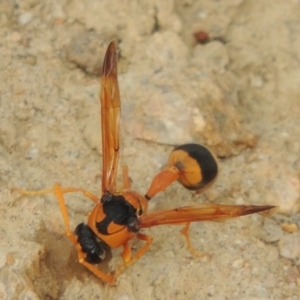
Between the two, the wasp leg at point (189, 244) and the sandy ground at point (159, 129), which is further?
the wasp leg at point (189, 244)

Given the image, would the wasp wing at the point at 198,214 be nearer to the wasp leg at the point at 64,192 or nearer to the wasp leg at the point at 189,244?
the wasp leg at the point at 189,244

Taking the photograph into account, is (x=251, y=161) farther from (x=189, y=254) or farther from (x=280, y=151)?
(x=189, y=254)

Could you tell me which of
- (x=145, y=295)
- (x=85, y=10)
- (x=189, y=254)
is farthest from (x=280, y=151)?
(x=85, y=10)

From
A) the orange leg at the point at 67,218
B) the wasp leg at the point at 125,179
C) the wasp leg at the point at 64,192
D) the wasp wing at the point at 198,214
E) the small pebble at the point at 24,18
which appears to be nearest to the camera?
the wasp wing at the point at 198,214

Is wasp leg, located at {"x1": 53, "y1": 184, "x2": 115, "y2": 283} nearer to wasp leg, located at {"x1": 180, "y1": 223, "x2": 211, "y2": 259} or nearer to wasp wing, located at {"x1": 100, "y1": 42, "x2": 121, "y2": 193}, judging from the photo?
wasp wing, located at {"x1": 100, "y1": 42, "x2": 121, "y2": 193}

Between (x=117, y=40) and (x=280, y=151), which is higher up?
(x=117, y=40)

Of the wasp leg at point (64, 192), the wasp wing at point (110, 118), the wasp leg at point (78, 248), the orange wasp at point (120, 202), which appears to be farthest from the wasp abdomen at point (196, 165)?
the wasp leg at point (78, 248)
